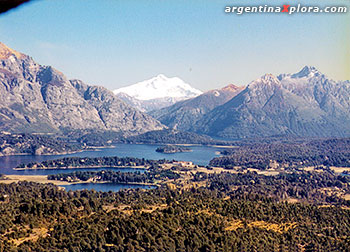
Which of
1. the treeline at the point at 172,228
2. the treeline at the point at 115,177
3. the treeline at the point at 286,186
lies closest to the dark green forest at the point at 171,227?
the treeline at the point at 172,228

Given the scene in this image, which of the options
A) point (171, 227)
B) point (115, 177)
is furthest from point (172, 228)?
point (115, 177)

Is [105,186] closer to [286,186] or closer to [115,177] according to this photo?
[115,177]

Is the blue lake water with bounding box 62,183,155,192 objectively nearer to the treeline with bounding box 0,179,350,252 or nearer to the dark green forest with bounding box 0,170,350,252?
the dark green forest with bounding box 0,170,350,252

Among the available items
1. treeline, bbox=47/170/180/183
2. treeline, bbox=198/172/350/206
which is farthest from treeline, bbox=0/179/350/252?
treeline, bbox=47/170/180/183

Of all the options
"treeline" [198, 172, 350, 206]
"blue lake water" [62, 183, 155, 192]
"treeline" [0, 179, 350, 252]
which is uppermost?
"treeline" [0, 179, 350, 252]

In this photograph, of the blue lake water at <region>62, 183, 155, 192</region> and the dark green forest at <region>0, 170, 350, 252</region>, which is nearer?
the dark green forest at <region>0, 170, 350, 252</region>

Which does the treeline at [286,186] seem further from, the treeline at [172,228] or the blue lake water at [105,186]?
the treeline at [172,228]

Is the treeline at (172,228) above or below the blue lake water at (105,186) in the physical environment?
above

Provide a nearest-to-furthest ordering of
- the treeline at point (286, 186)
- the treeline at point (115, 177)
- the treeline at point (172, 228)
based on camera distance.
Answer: the treeline at point (172, 228)
the treeline at point (286, 186)
the treeline at point (115, 177)
